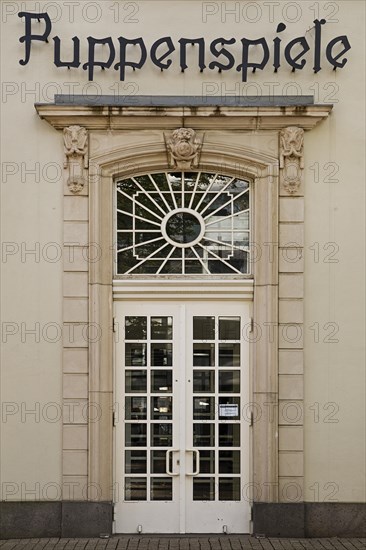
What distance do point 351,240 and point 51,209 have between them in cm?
355

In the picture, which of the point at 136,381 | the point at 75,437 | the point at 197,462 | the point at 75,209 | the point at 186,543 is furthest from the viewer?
the point at 136,381

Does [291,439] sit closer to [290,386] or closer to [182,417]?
[290,386]

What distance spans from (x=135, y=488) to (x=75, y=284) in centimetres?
253

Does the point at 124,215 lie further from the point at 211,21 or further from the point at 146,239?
the point at 211,21

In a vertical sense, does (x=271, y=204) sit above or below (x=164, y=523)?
above

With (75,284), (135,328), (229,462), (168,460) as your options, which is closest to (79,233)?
(75,284)

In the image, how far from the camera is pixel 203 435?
9852mm

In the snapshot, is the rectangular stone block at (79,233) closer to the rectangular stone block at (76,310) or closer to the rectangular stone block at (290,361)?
the rectangular stone block at (76,310)

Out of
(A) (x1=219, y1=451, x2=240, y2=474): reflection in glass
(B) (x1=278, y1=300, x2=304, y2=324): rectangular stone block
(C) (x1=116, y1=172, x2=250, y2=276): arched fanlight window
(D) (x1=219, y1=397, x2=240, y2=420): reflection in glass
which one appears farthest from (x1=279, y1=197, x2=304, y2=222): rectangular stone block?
(A) (x1=219, y1=451, x2=240, y2=474): reflection in glass

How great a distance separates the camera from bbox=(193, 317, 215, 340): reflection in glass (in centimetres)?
991

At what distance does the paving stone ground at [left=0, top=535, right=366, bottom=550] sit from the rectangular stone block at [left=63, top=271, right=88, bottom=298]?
9.23 feet

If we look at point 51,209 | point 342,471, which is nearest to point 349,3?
point 51,209

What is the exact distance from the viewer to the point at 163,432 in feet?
32.3

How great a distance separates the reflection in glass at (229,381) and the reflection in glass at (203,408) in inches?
7.8
